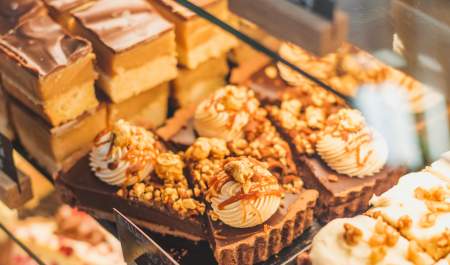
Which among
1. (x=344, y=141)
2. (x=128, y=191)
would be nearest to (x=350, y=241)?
(x=344, y=141)

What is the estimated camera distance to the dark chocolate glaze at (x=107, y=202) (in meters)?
2.48

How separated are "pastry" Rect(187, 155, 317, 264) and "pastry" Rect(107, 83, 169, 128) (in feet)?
2.24

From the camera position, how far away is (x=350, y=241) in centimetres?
188

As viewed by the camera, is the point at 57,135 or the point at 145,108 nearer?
the point at 57,135

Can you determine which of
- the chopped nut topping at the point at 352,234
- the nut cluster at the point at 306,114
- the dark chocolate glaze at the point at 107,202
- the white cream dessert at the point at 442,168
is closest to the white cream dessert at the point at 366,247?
the chopped nut topping at the point at 352,234

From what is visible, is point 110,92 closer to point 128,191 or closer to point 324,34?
point 128,191

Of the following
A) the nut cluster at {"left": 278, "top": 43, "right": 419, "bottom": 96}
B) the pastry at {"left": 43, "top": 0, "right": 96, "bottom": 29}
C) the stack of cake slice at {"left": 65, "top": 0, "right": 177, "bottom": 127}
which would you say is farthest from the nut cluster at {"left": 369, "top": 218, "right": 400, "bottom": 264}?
the pastry at {"left": 43, "top": 0, "right": 96, "bottom": 29}

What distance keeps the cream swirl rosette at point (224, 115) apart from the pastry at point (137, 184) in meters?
0.17

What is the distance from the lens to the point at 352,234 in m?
1.88

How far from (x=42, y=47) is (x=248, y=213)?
100cm

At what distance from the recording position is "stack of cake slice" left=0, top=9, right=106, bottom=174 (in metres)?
2.65

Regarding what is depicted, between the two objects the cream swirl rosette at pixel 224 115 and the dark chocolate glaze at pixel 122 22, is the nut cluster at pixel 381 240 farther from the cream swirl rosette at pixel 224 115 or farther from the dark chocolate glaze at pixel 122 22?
the dark chocolate glaze at pixel 122 22

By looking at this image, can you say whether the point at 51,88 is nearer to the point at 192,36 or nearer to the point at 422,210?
the point at 192,36

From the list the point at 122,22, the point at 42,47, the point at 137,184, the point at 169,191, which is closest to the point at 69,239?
the point at 137,184
